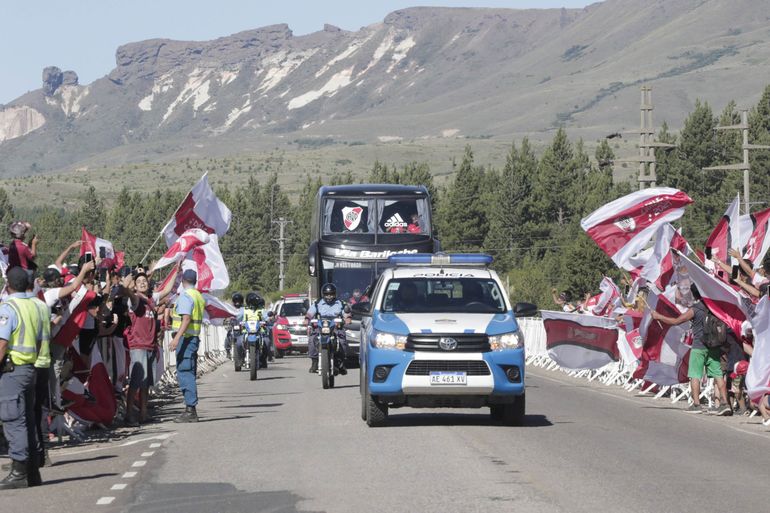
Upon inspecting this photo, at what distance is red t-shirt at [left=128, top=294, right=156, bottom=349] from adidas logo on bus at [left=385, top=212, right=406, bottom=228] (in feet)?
54.6

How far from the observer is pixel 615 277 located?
9906 cm

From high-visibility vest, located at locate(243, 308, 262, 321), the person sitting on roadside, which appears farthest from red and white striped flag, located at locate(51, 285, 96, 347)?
high-visibility vest, located at locate(243, 308, 262, 321)

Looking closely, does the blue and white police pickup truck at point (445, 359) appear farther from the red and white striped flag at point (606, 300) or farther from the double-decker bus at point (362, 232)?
the double-decker bus at point (362, 232)

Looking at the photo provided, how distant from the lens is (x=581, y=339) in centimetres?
2927

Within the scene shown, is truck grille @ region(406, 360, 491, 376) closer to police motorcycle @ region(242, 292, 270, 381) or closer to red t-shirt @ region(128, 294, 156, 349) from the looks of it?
red t-shirt @ region(128, 294, 156, 349)

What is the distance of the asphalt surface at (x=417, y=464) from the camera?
11.9 m

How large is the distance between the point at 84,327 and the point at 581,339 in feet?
45.4

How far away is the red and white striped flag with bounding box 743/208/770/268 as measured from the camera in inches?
896

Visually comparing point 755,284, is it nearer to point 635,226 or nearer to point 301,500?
point 635,226

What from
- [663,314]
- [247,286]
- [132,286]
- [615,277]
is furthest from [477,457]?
[247,286]

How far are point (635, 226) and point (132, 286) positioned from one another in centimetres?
1126

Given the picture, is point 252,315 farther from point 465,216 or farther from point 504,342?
point 465,216

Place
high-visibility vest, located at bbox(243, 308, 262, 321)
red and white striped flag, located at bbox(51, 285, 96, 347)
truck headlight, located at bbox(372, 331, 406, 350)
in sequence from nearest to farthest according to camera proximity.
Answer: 1. red and white striped flag, located at bbox(51, 285, 96, 347)
2. truck headlight, located at bbox(372, 331, 406, 350)
3. high-visibility vest, located at bbox(243, 308, 262, 321)

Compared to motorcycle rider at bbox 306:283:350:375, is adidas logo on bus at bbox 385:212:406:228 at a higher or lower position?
higher
